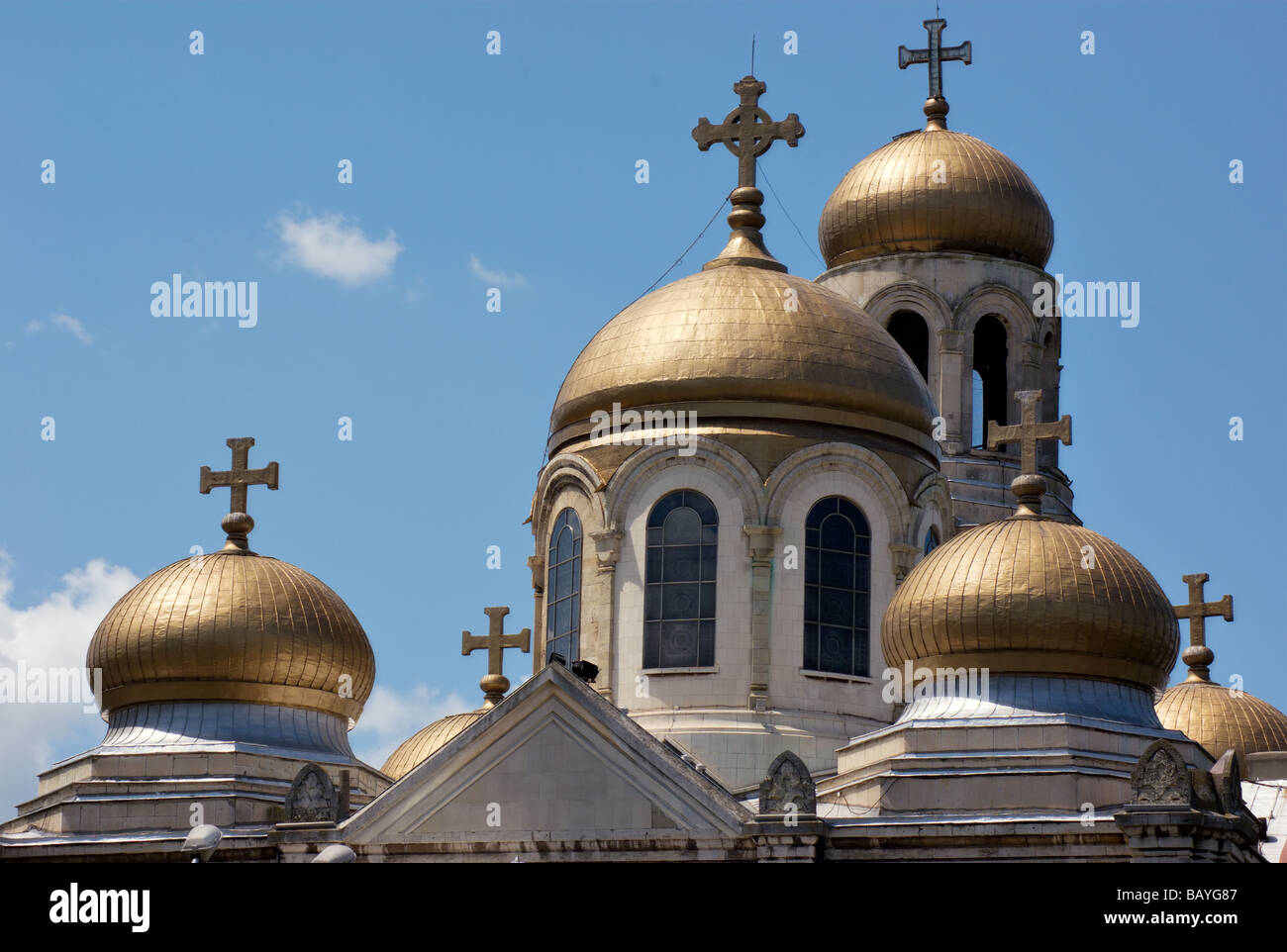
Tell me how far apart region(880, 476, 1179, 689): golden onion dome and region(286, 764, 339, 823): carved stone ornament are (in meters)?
7.39

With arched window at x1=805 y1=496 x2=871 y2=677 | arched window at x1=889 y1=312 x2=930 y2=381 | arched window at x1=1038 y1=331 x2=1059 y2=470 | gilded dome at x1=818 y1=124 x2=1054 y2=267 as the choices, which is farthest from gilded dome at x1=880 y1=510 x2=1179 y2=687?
gilded dome at x1=818 y1=124 x2=1054 y2=267

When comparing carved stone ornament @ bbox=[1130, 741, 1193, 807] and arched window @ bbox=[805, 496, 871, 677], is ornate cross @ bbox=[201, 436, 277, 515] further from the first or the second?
carved stone ornament @ bbox=[1130, 741, 1193, 807]

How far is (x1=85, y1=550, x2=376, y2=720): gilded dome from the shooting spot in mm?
36062

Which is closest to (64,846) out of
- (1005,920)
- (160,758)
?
(160,758)

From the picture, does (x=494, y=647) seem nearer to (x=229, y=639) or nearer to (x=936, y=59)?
(x=229, y=639)

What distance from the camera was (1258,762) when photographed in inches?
1582

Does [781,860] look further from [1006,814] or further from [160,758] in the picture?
[160,758]

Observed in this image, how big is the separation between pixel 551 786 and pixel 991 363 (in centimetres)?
1868

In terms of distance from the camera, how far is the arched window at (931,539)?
37.4 m

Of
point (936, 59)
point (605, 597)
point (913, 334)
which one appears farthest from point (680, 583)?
point (936, 59)

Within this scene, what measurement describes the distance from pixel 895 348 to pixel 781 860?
10630 millimetres

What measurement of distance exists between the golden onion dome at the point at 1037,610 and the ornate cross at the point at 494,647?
9.44m

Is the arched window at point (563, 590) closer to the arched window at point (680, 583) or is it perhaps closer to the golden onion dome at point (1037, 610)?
the arched window at point (680, 583)

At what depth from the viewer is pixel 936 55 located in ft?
165
